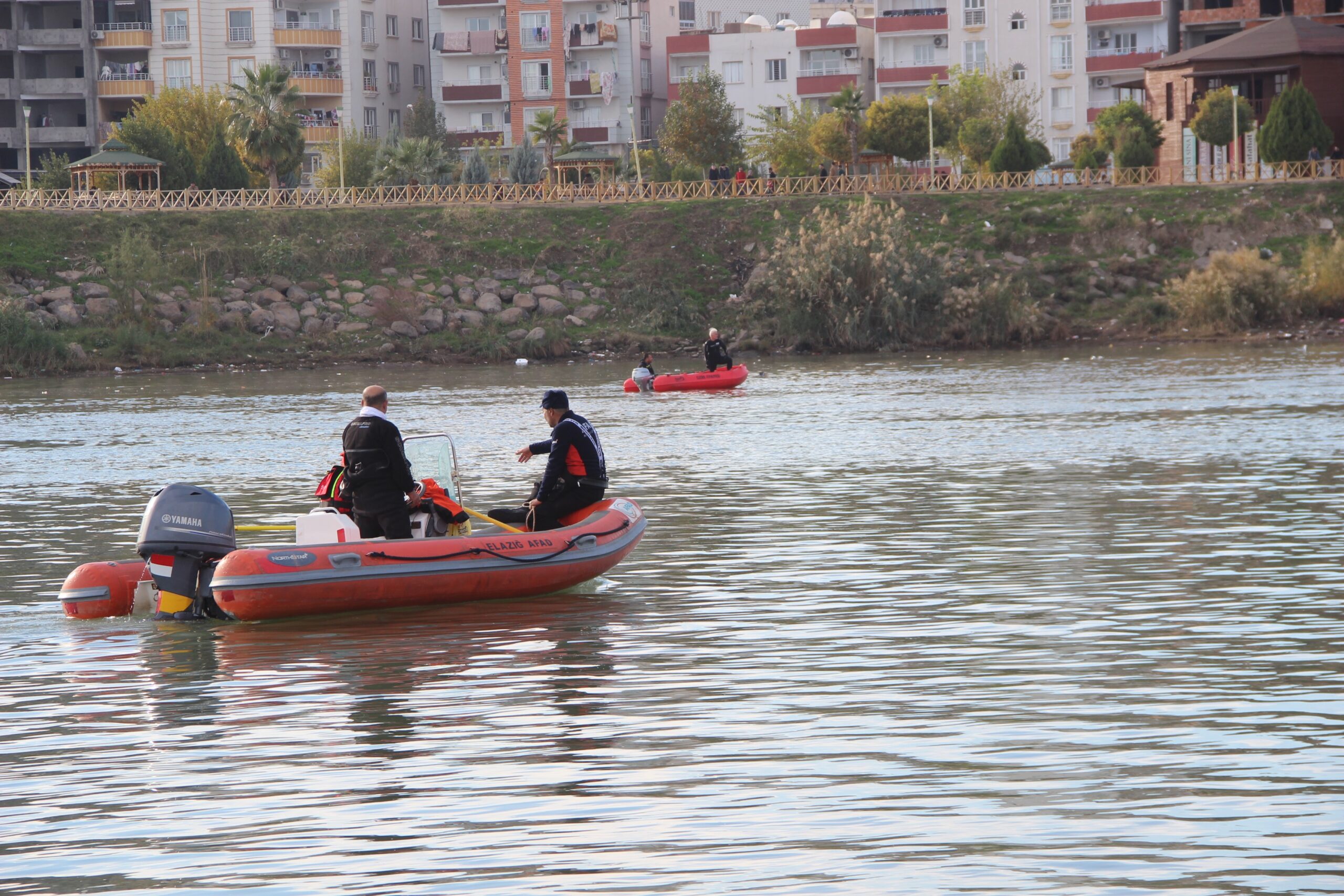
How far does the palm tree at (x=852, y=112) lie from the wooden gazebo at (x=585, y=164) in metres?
10.2

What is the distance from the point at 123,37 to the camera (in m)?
92.8

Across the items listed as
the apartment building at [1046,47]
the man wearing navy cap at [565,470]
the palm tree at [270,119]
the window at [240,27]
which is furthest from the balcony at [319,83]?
the man wearing navy cap at [565,470]

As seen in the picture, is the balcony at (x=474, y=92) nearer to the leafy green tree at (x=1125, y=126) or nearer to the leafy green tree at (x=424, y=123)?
the leafy green tree at (x=424, y=123)

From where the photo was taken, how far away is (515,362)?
59.3 metres

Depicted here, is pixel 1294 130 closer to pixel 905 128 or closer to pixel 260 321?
pixel 905 128

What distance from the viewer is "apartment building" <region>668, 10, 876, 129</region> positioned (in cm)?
9838

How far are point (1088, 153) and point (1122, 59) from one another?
750 inches

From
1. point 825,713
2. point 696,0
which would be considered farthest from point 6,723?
point 696,0

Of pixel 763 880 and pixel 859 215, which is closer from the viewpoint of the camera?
pixel 763 880

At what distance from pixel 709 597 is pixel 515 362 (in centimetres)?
4539

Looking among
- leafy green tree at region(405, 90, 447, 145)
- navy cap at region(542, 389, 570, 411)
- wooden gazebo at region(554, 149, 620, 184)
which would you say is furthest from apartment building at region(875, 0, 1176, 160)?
navy cap at region(542, 389, 570, 411)

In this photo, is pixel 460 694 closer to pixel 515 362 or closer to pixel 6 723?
pixel 6 723

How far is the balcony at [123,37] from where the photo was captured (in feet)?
304

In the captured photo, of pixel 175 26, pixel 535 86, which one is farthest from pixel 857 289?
pixel 175 26
